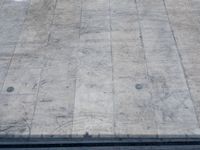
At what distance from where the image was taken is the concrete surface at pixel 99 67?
11734 mm

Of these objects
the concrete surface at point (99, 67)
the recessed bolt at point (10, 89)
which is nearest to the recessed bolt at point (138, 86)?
the concrete surface at point (99, 67)

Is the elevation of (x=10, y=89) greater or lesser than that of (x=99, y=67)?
lesser

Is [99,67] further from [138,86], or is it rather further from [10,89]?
[10,89]

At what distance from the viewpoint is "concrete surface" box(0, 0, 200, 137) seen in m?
11.7

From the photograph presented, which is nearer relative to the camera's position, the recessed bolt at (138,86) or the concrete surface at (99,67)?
the concrete surface at (99,67)

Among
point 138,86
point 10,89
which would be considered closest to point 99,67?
point 138,86

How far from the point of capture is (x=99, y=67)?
44.7 ft

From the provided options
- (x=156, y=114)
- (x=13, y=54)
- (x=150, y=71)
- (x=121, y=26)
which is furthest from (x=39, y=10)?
(x=156, y=114)

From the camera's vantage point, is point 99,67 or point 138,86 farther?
point 99,67

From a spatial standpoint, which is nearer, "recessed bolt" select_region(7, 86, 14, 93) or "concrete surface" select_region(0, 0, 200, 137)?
"concrete surface" select_region(0, 0, 200, 137)

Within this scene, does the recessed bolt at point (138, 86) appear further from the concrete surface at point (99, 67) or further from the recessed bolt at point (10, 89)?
the recessed bolt at point (10, 89)

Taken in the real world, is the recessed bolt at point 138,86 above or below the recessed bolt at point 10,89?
above

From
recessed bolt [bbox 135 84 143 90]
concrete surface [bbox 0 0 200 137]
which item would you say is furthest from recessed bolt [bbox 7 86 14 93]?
recessed bolt [bbox 135 84 143 90]

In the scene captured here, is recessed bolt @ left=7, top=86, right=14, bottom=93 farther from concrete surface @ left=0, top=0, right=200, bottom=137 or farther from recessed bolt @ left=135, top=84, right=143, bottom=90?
recessed bolt @ left=135, top=84, right=143, bottom=90
